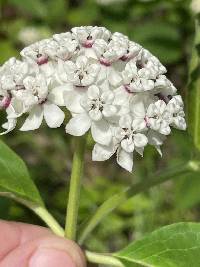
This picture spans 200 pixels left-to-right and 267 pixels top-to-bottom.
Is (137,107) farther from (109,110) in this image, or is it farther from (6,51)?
(6,51)

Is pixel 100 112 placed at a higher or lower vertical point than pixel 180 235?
higher

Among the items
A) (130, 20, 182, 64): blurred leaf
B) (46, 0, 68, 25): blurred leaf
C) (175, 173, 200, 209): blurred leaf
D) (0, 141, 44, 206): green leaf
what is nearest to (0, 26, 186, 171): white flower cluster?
(0, 141, 44, 206): green leaf

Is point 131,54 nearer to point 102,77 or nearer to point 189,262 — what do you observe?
point 102,77

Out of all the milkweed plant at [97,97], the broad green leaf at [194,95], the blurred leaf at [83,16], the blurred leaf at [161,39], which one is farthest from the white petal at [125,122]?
the blurred leaf at [83,16]

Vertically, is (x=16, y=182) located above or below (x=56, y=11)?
above

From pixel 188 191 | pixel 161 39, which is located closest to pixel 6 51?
pixel 161 39

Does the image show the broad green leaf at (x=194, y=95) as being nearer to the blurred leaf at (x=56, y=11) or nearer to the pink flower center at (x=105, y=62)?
the pink flower center at (x=105, y=62)

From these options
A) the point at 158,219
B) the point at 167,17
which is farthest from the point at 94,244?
the point at 167,17
